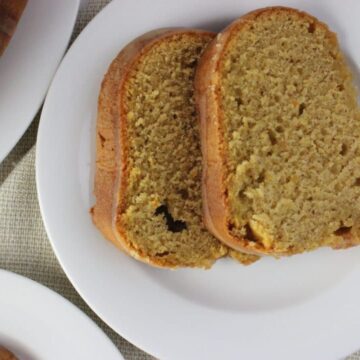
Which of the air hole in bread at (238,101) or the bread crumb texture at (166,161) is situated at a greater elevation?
the air hole in bread at (238,101)

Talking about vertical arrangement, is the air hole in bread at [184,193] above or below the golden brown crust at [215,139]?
below

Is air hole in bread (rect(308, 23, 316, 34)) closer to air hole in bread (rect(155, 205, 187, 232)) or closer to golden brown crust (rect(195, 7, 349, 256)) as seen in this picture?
golden brown crust (rect(195, 7, 349, 256))

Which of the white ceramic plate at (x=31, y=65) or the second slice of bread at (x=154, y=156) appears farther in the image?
the white ceramic plate at (x=31, y=65)

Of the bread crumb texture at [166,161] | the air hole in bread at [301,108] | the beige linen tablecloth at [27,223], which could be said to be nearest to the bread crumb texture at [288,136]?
the air hole in bread at [301,108]

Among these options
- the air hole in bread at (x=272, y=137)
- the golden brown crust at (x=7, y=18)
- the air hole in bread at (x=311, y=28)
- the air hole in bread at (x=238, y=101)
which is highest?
the air hole in bread at (x=311, y=28)

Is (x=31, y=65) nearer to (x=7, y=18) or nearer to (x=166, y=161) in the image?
(x=7, y=18)

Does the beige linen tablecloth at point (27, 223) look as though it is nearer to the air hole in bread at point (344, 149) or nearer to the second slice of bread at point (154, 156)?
the second slice of bread at point (154, 156)

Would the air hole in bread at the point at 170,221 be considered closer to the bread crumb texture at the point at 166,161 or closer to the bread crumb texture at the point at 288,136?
the bread crumb texture at the point at 166,161

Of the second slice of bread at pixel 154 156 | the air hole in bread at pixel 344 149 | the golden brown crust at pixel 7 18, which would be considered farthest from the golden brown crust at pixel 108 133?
the air hole in bread at pixel 344 149
